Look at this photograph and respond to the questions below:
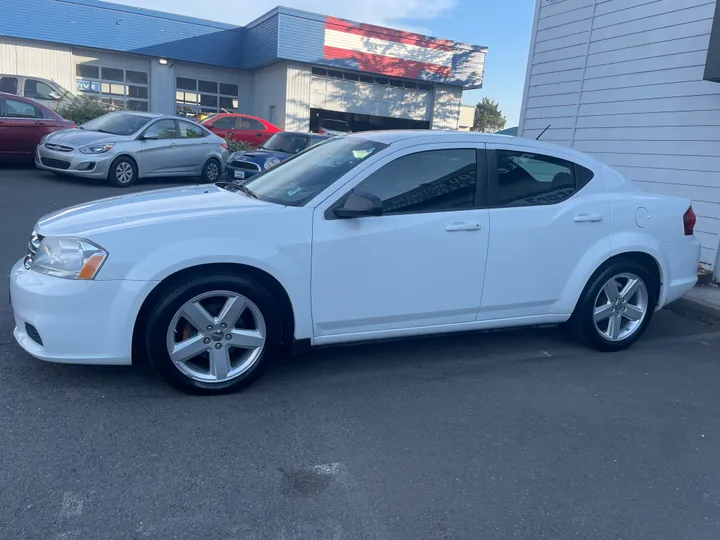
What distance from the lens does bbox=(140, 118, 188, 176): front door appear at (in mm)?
11906

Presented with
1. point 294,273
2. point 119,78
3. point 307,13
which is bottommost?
point 294,273

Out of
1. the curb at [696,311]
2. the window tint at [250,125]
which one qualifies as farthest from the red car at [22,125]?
the curb at [696,311]

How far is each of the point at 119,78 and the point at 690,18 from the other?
23.5 m

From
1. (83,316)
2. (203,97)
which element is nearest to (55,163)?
(83,316)

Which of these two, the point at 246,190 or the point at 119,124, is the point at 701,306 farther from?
the point at 119,124

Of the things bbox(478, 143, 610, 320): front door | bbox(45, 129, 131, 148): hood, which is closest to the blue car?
bbox(45, 129, 131, 148): hood

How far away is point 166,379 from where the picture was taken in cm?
353

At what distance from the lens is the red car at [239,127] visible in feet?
58.5

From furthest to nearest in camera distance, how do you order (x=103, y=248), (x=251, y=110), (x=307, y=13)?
(x=251, y=110), (x=307, y=13), (x=103, y=248)

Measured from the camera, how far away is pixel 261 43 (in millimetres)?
25062

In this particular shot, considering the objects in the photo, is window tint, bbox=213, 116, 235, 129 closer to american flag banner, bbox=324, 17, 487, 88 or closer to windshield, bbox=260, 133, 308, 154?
windshield, bbox=260, 133, 308, 154

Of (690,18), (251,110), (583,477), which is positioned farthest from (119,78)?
(583,477)

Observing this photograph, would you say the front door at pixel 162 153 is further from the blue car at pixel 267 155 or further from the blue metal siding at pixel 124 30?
the blue metal siding at pixel 124 30

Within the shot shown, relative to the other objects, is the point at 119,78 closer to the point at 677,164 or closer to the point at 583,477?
the point at 677,164
